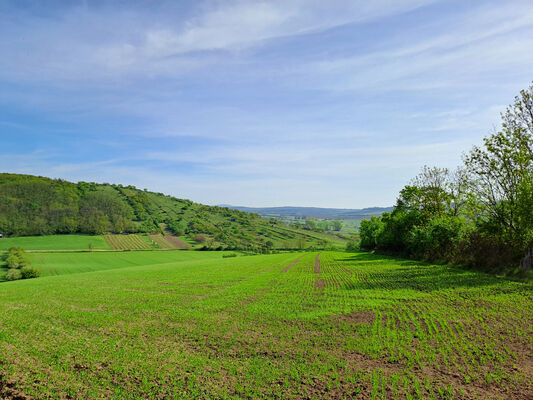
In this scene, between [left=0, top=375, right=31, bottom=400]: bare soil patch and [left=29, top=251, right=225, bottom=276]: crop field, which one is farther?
[left=29, top=251, right=225, bottom=276]: crop field

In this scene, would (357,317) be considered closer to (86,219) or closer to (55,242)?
(55,242)

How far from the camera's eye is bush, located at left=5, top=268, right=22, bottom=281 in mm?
59281

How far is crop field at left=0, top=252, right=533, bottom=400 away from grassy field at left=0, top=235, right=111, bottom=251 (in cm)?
9649

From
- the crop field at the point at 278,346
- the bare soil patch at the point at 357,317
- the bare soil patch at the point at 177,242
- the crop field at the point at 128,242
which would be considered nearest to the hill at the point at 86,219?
the bare soil patch at the point at 177,242

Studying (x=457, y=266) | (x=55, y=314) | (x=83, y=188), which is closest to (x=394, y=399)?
(x=55, y=314)

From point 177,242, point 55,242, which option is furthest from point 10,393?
point 177,242

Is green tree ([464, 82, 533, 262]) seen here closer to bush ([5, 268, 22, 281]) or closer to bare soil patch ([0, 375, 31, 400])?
bare soil patch ([0, 375, 31, 400])

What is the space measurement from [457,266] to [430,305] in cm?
2546

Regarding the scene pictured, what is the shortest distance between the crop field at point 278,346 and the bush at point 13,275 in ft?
145

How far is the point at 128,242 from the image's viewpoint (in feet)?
437

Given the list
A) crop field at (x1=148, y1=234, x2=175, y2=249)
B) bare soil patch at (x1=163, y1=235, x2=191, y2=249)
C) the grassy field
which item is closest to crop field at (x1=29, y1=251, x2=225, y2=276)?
the grassy field

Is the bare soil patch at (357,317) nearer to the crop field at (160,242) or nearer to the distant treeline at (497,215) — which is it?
the distant treeline at (497,215)

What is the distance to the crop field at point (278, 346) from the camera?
1040 centimetres

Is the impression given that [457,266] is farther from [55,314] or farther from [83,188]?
[83,188]
